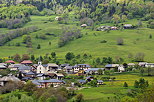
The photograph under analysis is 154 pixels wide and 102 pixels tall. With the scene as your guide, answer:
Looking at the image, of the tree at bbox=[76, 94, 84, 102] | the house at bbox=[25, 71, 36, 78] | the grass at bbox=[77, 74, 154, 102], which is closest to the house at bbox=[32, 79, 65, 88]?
the grass at bbox=[77, 74, 154, 102]

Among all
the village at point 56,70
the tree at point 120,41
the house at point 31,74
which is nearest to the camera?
the village at point 56,70

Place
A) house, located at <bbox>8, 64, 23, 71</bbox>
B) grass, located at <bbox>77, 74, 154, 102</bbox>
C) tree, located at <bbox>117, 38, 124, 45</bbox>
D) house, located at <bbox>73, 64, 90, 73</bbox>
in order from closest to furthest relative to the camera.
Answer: grass, located at <bbox>77, 74, 154, 102</bbox>, house, located at <bbox>8, 64, 23, 71</bbox>, house, located at <bbox>73, 64, 90, 73</bbox>, tree, located at <bbox>117, 38, 124, 45</bbox>

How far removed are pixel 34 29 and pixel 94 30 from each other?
31.2m

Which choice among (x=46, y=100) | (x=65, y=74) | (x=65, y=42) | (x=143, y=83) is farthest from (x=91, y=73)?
(x=65, y=42)

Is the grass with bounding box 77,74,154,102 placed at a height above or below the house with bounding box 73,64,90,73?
above

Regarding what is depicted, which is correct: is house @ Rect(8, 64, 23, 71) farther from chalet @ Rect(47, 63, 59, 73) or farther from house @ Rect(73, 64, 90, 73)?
house @ Rect(73, 64, 90, 73)

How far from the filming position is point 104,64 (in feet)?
397

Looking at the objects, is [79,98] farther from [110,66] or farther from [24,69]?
[24,69]


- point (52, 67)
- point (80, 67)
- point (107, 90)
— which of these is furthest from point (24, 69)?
point (107, 90)

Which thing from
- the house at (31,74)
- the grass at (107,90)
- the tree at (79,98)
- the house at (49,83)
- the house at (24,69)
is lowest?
the house at (31,74)

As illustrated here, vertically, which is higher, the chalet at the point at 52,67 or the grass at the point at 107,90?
the grass at the point at 107,90

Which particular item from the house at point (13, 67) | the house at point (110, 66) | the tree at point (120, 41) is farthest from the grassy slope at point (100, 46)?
the house at point (13, 67)

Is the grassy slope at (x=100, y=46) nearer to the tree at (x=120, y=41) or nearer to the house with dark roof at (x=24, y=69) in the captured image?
the tree at (x=120, y=41)

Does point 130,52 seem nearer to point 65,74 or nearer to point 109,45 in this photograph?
point 109,45
